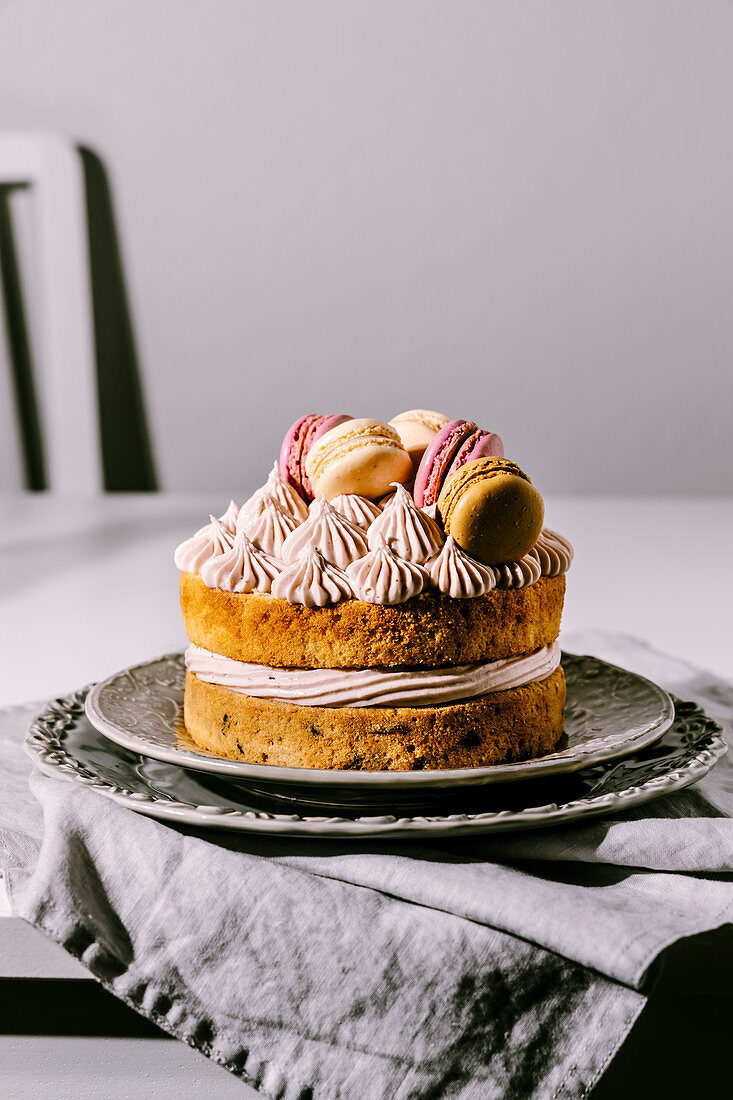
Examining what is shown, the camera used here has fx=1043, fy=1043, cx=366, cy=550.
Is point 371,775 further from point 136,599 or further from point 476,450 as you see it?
point 136,599

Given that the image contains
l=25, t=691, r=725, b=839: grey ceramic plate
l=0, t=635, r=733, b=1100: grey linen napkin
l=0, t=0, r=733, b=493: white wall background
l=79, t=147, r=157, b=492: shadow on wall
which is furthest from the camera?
l=79, t=147, r=157, b=492: shadow on wall

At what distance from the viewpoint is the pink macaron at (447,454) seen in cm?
107

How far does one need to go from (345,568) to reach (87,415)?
3.12 metres

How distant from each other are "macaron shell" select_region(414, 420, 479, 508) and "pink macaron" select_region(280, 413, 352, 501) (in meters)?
0.13

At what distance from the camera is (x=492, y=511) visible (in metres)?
0.99

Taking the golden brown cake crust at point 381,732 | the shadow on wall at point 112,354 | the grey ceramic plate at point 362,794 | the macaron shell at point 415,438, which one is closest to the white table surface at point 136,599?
the grey ceramic plate at point 362,794

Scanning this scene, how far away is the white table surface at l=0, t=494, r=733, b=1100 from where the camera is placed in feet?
2.56

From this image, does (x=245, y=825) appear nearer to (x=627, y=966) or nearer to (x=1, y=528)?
(x=627, y=966)

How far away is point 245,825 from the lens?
821 millimetres

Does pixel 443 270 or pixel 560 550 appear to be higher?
pixel 443 270

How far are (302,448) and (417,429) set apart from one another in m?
0.13

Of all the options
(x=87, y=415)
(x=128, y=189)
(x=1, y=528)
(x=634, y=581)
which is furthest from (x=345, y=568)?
(x=128, y=189)

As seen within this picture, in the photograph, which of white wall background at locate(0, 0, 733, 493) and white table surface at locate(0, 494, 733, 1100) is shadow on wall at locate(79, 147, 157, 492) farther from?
white table surface at locate(0, 494, 733, 1100)

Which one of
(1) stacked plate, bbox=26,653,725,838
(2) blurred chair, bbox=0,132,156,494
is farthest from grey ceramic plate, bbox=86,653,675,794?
(2) blurred chair, bbox=0,132,156,494
